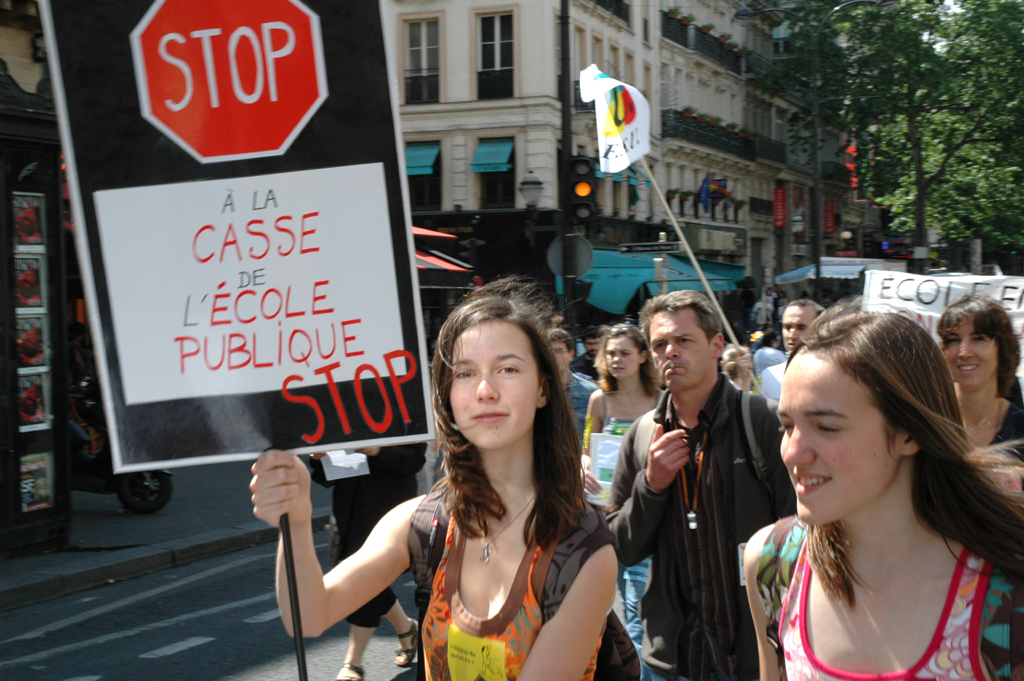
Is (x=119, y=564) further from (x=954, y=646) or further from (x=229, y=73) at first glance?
(x=954, y=646)

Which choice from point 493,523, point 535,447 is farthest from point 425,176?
point 493,523

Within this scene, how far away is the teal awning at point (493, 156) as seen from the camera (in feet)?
91.8

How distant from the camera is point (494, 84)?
28.5m

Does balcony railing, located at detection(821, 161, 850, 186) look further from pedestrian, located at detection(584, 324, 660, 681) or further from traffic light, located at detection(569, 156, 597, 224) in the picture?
pedestrian, located at detection(584, 324, 660, 681)

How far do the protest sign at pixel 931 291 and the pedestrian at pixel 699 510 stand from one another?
3111 millimetres

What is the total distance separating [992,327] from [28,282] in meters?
7.01

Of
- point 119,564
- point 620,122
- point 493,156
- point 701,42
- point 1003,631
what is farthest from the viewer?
point 701,42

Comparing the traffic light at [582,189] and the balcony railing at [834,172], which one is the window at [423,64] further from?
the balcony railing at [834,172]

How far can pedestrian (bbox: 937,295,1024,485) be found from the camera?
3.84 meters

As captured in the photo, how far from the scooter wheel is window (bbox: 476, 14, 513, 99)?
20.4 m

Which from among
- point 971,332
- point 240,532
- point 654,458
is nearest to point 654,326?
point 654,458

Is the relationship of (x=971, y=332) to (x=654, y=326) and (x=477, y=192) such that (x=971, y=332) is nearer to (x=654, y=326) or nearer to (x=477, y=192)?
(x=654, y=326)

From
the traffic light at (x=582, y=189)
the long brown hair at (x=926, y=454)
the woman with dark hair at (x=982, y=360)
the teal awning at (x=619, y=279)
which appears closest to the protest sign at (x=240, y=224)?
the long brown hair at (x=926, y=454)

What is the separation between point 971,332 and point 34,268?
6970 mm
